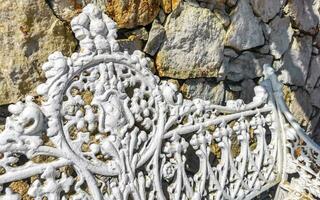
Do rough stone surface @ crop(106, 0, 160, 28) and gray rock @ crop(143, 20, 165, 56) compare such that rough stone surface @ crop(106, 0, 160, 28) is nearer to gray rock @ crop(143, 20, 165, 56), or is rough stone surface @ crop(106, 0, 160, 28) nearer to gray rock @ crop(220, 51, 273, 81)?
gray rock @ crop(143, 20, 165, 56)

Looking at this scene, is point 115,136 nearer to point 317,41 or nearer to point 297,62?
point 297,62

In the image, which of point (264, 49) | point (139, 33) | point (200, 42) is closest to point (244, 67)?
point (264, 49)

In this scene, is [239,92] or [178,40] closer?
[178,40]

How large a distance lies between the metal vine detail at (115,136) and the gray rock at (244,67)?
0.39m

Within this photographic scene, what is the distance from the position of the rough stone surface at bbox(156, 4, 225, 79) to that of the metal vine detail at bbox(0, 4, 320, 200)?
0.28 meters

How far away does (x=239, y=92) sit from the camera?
2.43 meters

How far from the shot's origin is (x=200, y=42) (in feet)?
6.91

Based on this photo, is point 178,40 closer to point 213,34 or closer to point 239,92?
point 213,34

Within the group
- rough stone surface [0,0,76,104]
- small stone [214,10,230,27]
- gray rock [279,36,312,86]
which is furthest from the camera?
gray rock [279,36,312,86]

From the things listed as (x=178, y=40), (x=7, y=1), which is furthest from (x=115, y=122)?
(x=178, y=40)

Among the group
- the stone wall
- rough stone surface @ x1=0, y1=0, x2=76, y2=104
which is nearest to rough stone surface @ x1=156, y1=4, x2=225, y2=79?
the stone wall

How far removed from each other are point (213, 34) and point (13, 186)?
1185mm

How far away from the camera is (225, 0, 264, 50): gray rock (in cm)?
231

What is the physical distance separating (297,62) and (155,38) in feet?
4.31
